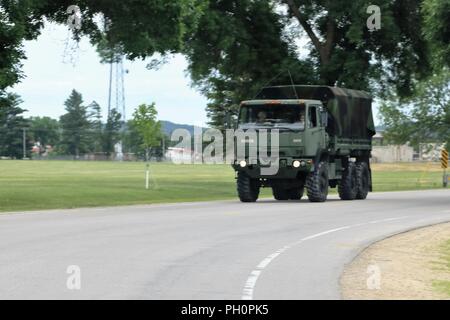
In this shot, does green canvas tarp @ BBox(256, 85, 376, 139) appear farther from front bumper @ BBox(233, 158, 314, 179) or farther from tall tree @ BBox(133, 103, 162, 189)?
tall tree @ BBox(133, 103, 162, 189)

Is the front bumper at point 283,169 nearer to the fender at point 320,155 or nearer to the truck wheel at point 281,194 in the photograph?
the fender at point 320,155

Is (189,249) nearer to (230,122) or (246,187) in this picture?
(230,122)

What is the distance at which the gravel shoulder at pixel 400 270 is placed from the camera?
1136 centimetres

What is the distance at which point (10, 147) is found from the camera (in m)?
169

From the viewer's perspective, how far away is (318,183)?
31422 millimetres

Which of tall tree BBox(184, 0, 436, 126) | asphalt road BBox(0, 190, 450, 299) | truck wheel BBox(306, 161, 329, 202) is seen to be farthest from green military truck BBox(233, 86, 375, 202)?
tall tree BBox(184, 0, 436, 126)

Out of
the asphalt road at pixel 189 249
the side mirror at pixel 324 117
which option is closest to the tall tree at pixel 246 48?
the side mirror at pixel 324 117

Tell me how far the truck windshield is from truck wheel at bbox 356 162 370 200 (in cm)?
584

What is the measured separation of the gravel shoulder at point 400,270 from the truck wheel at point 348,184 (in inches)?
580

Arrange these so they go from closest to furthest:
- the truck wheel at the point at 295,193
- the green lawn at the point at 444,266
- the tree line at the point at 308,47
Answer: the green lawn at the point at 444,266 → the truck wheel at the point at 295,193 → the tree line at the point at 308,47

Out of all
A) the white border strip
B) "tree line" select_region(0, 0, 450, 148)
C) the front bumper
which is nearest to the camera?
the white border strip

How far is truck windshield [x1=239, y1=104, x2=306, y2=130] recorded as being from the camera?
30172 millimetres
